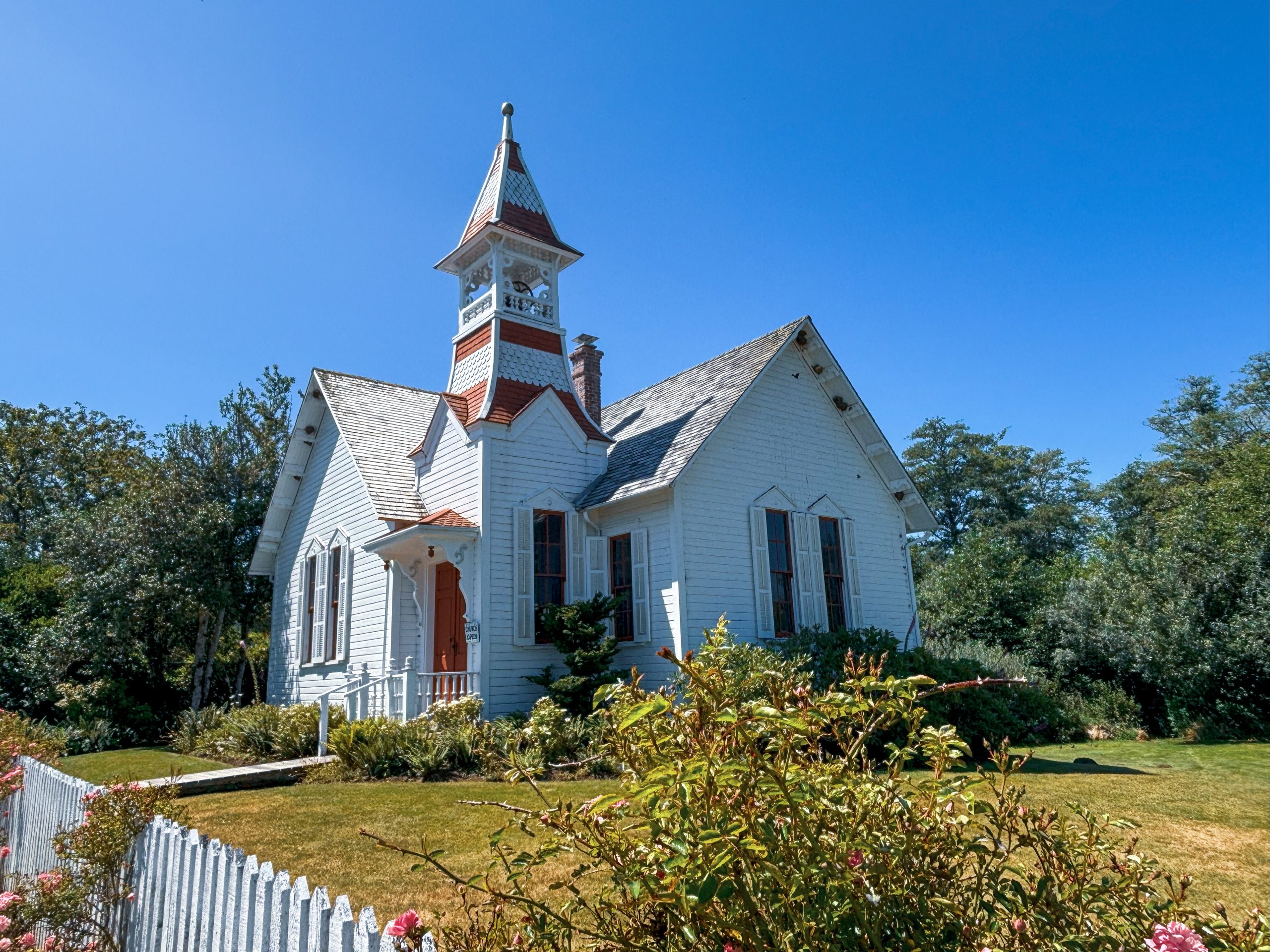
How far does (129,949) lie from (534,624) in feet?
31.0

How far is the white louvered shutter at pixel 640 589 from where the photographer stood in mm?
13930

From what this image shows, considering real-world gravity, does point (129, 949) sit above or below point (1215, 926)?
below

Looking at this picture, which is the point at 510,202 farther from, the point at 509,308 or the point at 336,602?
the point at 336,602

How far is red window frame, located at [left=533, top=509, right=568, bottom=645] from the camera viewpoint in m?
14.3

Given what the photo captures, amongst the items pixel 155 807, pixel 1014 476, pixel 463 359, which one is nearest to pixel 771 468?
pixel 463 359

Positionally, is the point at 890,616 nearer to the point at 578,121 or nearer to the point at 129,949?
the point at 578,121

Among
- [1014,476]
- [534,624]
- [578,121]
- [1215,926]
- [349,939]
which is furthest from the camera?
[1014,476]

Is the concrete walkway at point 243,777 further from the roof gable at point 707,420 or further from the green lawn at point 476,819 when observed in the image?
the roof gable at point 707,420

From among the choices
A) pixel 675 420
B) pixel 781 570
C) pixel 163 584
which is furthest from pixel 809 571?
pixel 163 584

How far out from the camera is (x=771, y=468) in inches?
620

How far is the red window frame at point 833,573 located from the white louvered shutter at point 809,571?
22cm

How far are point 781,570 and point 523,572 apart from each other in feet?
16.1

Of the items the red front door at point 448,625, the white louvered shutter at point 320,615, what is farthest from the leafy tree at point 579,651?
the white louvered shutter at point 320,615

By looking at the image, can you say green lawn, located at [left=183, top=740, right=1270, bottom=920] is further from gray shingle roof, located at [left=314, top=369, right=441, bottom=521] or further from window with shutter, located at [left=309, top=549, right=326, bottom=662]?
window with shutter, located at [left=309, top=549, right=326, bottom=662]
